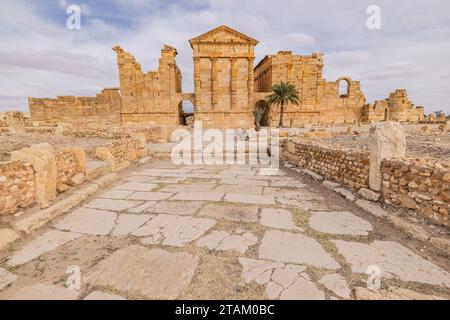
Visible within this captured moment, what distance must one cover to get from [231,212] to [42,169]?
3157 mm

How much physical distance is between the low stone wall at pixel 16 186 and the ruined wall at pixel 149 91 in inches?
884

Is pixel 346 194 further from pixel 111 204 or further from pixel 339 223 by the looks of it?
pixel 111 204

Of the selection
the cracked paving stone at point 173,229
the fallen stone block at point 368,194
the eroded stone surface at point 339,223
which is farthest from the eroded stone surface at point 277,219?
the fallen stone block at point 368,194

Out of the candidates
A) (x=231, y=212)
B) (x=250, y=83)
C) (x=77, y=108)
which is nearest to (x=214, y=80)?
(x=250, y=83)

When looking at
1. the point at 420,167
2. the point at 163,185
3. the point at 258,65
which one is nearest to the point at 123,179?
the point at 163,185

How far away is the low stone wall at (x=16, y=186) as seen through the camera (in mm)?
2979

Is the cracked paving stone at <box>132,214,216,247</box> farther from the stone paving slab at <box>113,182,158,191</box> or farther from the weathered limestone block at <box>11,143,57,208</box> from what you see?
the weathered limestone block at <box>11,143,57,208</box>

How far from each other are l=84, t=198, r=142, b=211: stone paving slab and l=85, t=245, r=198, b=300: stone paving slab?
1525 millimetres

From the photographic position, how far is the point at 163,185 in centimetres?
533

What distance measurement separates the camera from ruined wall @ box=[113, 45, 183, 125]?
24266 mm

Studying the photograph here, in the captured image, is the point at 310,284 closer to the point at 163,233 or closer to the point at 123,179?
the point at 163,233

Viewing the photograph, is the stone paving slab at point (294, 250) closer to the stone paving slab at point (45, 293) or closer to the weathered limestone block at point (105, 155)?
the stone paving slab at point (45, 293)

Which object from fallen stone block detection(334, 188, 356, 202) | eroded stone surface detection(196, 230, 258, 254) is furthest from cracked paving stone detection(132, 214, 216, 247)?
fallen stone block detection(334, 188, 356, 202)

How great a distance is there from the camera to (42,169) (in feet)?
11.5
